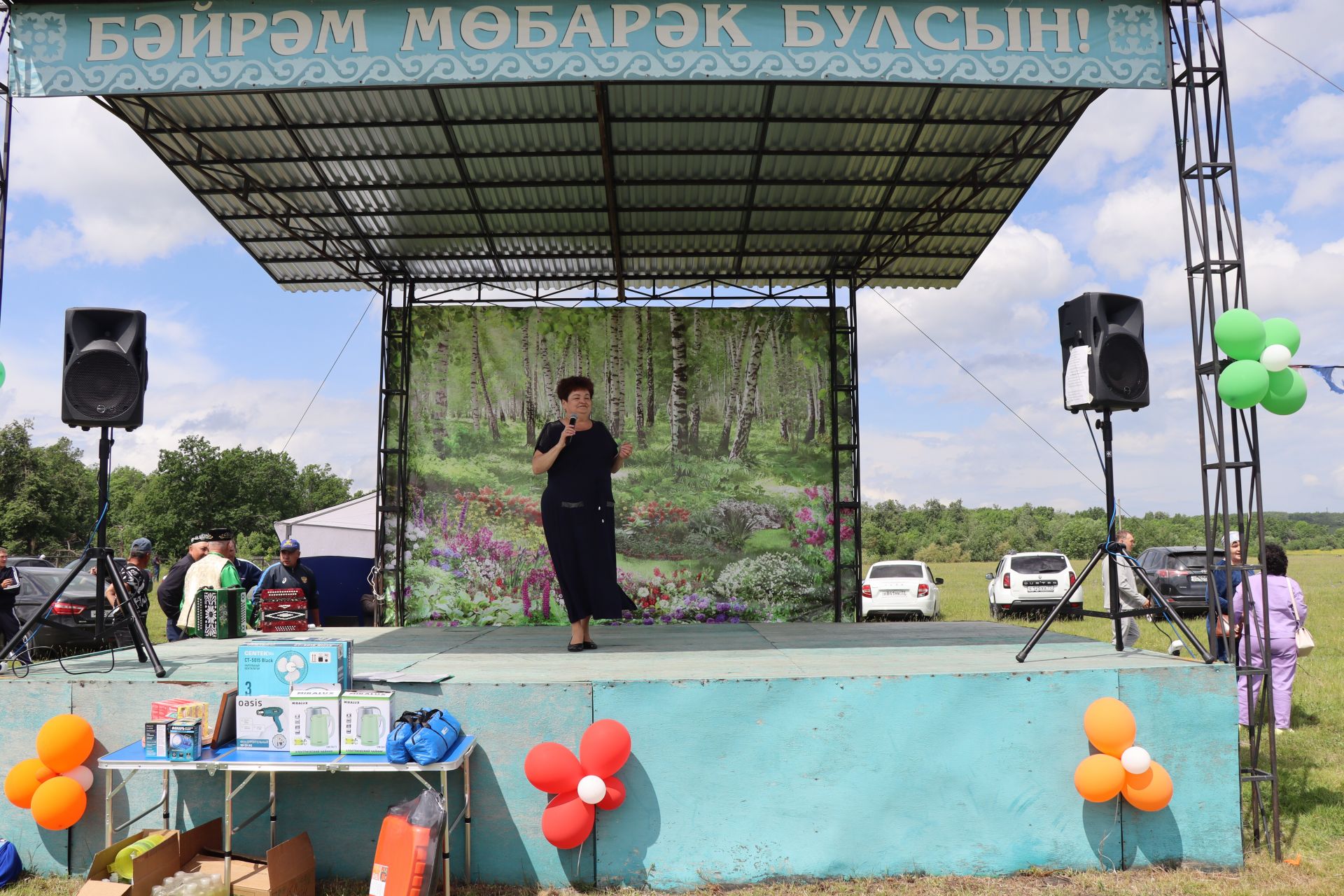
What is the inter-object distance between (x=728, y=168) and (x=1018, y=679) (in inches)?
202

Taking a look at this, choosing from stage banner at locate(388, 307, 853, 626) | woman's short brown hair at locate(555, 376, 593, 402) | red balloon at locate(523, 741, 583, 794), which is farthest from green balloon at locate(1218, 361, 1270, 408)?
stage banner at locate(388, 307, 853, 626)

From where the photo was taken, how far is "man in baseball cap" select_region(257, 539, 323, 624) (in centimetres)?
772

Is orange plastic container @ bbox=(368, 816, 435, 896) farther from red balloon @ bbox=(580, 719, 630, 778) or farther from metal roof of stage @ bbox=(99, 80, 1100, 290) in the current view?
metal roof of stage @ bbox=(99, 80, 1100, 290)

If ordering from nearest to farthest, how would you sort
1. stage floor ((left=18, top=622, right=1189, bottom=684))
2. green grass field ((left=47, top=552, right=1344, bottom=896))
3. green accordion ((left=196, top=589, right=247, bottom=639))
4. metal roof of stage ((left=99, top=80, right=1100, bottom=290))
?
green grass field ((left=47, top=552, right=1344, bottom=896))
stage floor ((left=18, top=622, right=1189, bottom=684))
green accordion ((left=196, top=589, right=247, bottom=639))
metal roof of stage ((left=99, top=80, right=1100, bottom=290))

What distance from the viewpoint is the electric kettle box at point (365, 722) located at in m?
3.81

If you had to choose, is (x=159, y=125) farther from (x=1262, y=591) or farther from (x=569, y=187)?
(x=1262, y=591)

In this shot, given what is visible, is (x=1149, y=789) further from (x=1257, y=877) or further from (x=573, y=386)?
(x=573, y=386)

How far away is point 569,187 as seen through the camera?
819cm

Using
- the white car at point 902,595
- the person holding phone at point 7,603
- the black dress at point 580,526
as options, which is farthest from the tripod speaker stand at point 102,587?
the white car at point 902,595

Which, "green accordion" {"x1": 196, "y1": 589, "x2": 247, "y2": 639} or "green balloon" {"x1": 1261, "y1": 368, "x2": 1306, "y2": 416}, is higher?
"green balloon" {"x1": 1261, "y1": 368, "x2": 1306, "y2": 416}

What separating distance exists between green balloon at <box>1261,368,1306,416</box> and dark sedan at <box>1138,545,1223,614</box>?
36.3ft

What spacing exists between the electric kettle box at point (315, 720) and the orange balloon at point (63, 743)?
1138 millimetres

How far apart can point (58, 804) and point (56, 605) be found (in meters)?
7.08

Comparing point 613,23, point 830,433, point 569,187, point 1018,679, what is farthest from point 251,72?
point 830,433
